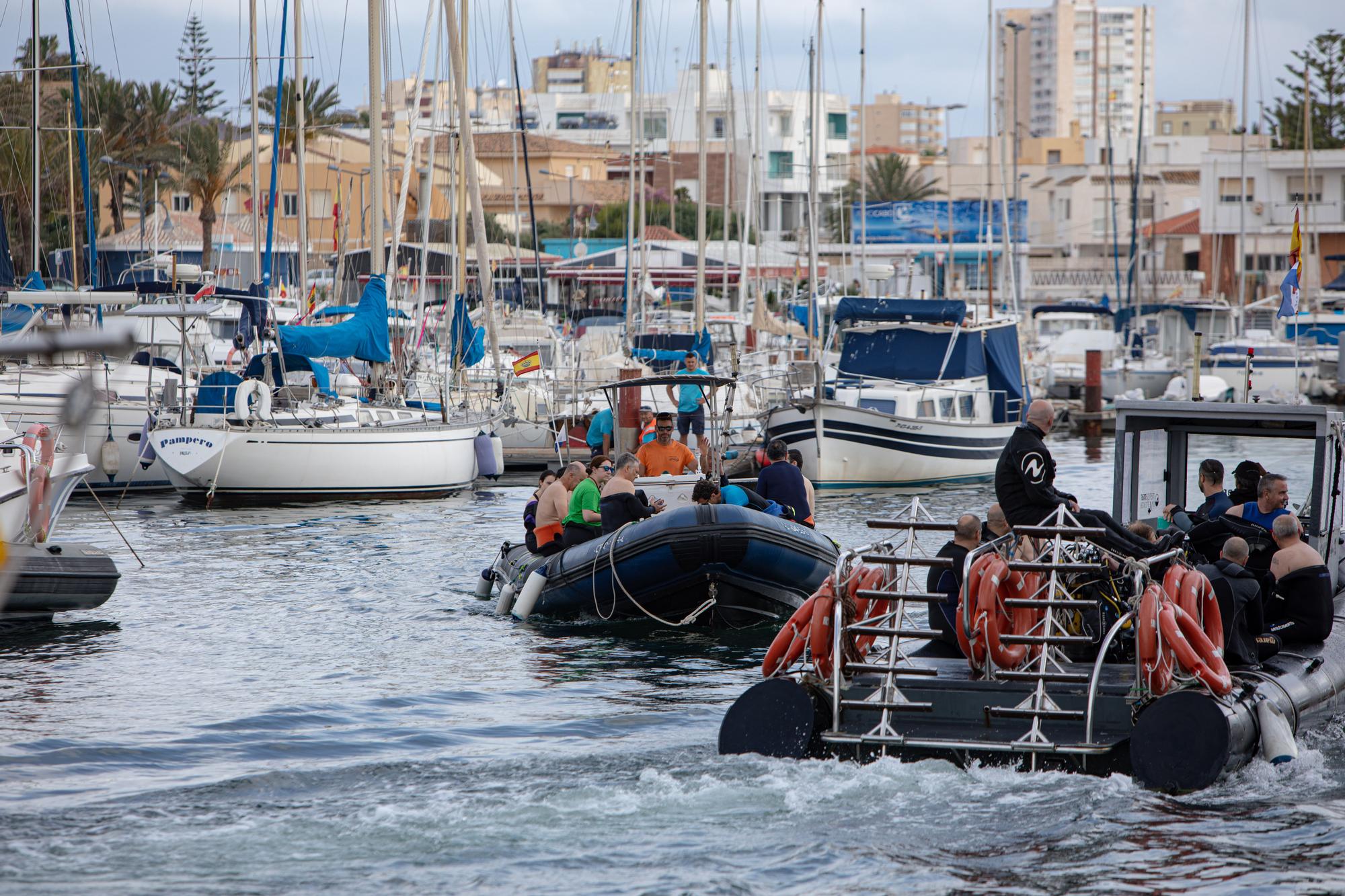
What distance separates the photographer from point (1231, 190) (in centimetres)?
6931

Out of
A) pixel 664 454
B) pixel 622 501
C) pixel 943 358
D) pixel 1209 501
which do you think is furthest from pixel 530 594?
pixel 943 358

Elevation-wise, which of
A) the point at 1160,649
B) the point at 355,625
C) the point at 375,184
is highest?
the point at 375,184

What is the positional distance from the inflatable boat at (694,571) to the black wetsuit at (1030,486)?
3877 mm

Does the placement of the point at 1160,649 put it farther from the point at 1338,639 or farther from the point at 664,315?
the point at 664,315

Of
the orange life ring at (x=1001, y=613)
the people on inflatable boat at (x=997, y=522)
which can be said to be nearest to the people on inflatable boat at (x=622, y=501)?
the people on inflatable boat at (x=997, y=522)

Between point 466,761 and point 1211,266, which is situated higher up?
point 1211,266

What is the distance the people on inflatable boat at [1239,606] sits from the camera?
10.1 m

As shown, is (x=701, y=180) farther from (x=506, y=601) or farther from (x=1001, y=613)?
(x=1001, y=613)

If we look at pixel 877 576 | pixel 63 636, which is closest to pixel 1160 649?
pixel 877 576

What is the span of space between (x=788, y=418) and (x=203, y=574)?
12418 millimetres

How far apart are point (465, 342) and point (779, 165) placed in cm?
6021

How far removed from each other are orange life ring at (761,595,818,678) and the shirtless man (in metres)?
3.59

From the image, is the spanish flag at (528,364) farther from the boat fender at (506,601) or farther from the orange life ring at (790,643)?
the orange life ring at (790,643)

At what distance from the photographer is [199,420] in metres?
25.1
